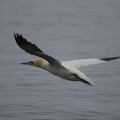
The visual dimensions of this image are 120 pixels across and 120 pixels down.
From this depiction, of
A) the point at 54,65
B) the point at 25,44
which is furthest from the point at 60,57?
the point at 25,44

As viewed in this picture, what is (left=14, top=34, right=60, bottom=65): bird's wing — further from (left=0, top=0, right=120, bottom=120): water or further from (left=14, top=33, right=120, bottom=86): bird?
(left=0, top=0, right=120, bottom=120): water

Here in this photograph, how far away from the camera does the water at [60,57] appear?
43.4 ft

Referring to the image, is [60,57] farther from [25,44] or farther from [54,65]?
[25,44]

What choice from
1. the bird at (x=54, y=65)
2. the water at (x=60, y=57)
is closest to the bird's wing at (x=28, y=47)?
the bird at (x=54, y=65)

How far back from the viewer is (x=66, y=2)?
37719 mm

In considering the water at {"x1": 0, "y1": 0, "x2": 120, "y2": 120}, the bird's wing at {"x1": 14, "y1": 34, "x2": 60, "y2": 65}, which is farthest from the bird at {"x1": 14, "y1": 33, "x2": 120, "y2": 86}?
the water at {"x1": 0, "y1": 0, "x2": 120, "y2": 120}

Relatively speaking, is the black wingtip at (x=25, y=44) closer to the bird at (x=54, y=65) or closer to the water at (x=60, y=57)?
the bird at (x=54, y=65)

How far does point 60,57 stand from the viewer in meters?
19.3

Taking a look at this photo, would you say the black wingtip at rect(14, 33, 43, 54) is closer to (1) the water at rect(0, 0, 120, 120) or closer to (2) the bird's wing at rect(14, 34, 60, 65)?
(2) the bird's wing at rect(14, 34, 60, 65)

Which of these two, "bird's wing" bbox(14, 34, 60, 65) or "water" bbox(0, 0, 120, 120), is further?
"water" bbox(0, 0, 120, 120)

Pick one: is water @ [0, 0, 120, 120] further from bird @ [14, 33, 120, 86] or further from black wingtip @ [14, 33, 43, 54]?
black wingtip @ [14, 33, 43, 54]

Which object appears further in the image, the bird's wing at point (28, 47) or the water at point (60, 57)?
the water at point (60, 57)

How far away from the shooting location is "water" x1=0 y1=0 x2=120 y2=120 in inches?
521

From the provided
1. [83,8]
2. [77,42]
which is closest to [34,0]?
[83,8]
